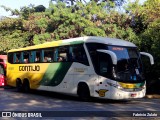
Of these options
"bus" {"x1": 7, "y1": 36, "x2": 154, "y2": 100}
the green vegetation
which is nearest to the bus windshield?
"bus" {"x1": 7, "y1": 36, "x2": 154, "y2": 100}

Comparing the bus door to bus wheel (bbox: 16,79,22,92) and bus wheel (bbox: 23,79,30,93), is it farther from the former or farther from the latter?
bus wheel (bbox: 16,79,22,92)

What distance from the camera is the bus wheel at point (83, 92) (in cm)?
1775

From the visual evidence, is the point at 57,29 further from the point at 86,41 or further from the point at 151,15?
the point at 86,41

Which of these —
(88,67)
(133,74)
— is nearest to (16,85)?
(88,67)

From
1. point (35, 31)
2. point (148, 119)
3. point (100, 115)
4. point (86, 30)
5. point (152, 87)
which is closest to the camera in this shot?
point (148, 119)

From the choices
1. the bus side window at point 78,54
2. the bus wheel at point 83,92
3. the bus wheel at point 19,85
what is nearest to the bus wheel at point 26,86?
the bus wheel at point 19,85

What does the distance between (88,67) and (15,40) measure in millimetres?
19183

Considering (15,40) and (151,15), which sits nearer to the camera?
(151,15)

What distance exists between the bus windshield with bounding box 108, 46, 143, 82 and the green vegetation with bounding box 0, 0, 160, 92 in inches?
189

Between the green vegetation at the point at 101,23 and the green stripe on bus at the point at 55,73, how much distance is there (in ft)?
19.1

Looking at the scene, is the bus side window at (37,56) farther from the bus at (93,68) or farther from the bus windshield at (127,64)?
the bus windshield at (127,64)

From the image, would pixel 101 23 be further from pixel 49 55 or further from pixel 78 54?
pixel 78 54

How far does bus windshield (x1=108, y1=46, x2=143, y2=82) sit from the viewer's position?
1675cm

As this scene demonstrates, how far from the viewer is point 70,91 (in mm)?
18812
